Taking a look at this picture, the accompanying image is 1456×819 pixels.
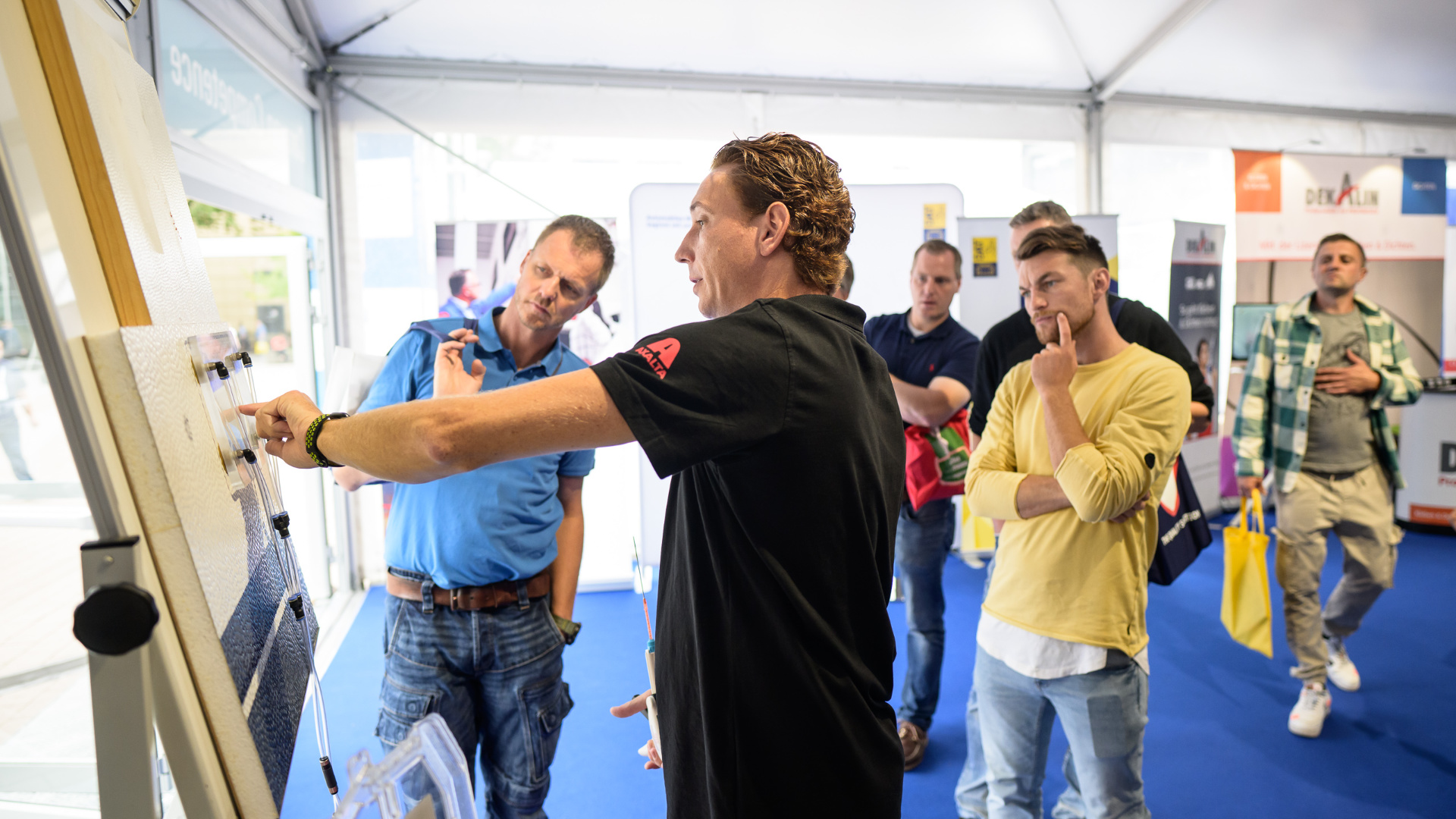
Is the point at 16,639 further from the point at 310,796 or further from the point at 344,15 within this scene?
the point at 344,15

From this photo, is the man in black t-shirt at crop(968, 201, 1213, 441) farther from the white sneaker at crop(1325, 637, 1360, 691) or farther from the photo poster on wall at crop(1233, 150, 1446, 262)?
the photo poster on wall at crop(1233, 150, 1446, 262)

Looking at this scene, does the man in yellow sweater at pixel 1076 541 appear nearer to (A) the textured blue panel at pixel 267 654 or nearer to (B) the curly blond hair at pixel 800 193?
(B) the curly blond hair at pixel 800 193

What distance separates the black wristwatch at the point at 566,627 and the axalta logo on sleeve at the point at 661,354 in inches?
46.9

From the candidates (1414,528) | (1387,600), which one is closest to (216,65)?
(1387,600)

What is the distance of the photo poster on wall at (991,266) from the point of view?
458 centimetres

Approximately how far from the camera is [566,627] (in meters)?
1.88

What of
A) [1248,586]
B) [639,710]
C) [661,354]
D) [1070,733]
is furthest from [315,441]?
[1248,586]

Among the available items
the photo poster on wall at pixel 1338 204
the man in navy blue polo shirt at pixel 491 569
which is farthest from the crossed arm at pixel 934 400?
the photo poster on wall at pixel 1338 204

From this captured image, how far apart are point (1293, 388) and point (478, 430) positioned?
3.44m

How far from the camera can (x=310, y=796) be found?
8.43 ft

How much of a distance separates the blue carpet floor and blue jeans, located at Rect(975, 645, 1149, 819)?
743mm

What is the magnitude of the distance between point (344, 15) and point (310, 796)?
11.7ft

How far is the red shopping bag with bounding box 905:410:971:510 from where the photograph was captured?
2756 millimetres

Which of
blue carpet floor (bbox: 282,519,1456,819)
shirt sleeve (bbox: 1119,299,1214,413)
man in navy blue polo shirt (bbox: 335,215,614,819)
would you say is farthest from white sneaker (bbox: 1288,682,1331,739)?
man in navy blue polo shirt (bbox: 335,215,614,819)
